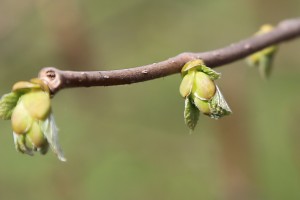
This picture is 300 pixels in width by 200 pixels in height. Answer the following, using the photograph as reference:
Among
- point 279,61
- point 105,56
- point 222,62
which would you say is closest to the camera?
point 222,62

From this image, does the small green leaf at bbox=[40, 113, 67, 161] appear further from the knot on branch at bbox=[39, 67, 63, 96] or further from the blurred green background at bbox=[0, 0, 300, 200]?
the blurred green background at bbox=[0, 0, 300, 200]

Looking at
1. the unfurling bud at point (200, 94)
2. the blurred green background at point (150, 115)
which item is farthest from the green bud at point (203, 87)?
the blurred green background at point (150, 115)

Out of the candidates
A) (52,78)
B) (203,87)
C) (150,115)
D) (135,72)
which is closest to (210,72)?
(203,87)

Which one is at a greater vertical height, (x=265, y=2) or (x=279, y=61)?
(x=265, y=2)

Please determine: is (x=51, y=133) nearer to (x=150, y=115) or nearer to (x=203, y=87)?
(x=203, y=87)

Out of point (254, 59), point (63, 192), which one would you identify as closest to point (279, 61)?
point (63, 192)

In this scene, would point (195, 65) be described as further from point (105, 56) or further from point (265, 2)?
point (105, 56)

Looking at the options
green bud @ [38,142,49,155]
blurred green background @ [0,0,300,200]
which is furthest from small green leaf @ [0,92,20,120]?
blurred green background @ [0,0,300,200]

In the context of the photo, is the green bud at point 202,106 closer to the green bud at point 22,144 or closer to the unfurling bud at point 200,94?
the unfurling bud at point 200,94
